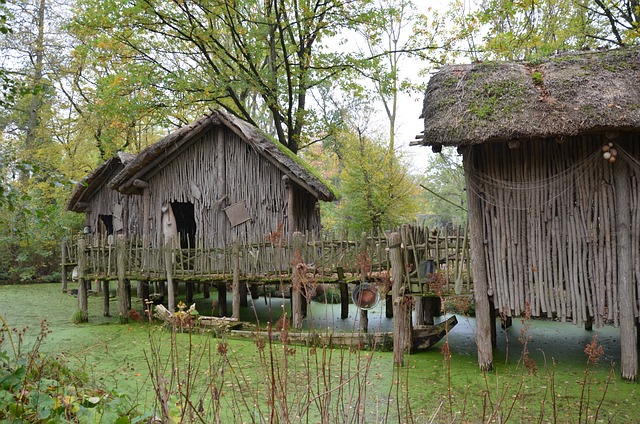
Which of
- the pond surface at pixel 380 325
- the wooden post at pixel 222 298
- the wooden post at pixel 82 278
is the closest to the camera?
the pond surface at pixel 380 325

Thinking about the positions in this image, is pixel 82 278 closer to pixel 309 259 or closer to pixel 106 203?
pixel 309 259

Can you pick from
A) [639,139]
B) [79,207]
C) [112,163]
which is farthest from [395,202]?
[639,139]

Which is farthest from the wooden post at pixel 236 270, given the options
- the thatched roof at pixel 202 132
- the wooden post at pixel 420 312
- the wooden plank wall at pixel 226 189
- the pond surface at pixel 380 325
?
the wooden post at pixel 420 312

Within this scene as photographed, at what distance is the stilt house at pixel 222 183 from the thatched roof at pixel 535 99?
164 inches

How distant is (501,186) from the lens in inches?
287

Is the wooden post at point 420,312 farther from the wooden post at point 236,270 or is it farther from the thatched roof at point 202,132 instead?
the wooden post at point 236,270

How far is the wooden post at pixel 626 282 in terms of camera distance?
6504mm

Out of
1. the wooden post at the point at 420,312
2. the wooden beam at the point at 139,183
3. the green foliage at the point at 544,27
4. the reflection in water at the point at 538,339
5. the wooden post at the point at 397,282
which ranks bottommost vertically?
the reflection in water at the point at 538,339

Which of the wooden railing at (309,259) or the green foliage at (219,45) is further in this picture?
the green foliage at (219,45)

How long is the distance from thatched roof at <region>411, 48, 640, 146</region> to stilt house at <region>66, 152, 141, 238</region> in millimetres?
11260

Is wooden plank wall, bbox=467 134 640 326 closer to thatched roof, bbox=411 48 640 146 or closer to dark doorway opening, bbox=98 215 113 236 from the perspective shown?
thatched roof, bbox=411 48 640 146

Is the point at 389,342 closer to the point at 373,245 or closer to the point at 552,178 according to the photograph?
the point at 373,245

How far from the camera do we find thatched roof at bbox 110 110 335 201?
10.9 metres

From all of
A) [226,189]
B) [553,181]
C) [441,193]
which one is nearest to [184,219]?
[226,189]
